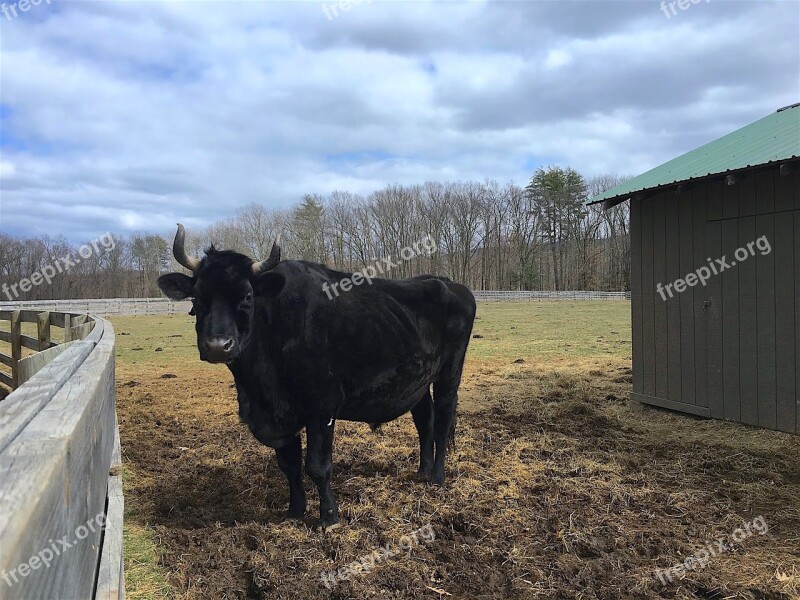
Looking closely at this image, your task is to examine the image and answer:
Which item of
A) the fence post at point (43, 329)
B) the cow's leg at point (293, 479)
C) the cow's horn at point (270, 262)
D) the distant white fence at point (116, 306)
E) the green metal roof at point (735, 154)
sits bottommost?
the cow's leg at point (293, 479)

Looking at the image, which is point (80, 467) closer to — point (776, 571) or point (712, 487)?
point (776, 571)

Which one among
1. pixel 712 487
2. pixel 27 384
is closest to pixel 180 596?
pixel 27 384

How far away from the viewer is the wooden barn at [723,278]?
671 centimetres

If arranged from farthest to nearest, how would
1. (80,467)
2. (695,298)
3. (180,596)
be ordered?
(695,298)
(180,596)
(80,467)

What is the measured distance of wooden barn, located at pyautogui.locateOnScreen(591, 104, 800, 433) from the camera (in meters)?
6.71

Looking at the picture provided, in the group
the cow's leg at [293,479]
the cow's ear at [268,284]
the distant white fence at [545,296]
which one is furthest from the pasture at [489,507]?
the distant white fence at [545,296]

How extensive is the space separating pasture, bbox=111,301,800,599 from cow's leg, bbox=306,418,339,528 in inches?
6.3

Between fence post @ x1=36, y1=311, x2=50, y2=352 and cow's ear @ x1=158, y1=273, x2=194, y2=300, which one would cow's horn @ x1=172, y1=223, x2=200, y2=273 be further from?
Answer: fence post @ x1=36, y1=311, x2=50, y2=352

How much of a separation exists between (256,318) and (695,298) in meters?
6.26

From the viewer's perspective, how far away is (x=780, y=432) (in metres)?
6.77

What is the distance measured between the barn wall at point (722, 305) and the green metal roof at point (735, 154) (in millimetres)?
299

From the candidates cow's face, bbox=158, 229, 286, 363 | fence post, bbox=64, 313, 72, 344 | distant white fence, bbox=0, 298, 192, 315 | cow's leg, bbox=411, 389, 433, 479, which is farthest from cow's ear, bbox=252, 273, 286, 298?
distant white fence, bbox=0, 298, 192, 315

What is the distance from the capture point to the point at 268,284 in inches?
170

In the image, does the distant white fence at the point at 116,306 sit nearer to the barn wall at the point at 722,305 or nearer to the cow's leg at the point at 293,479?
the barn wall at the point at 722,305
